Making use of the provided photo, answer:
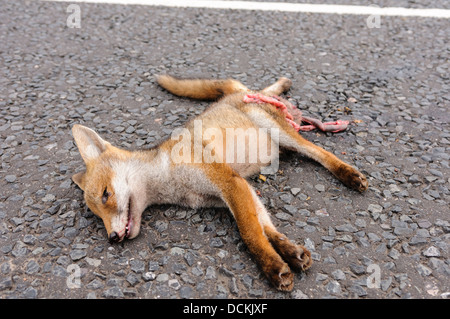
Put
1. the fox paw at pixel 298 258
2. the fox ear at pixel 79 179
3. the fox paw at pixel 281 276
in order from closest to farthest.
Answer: the fox paw at pixel 281 276
the fox paw at pixel 298 258
the fox ear at pixel 79 179

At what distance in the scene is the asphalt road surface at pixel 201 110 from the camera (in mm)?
3113

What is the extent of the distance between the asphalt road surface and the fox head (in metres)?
0.19

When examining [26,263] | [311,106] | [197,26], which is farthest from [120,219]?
[197,26]

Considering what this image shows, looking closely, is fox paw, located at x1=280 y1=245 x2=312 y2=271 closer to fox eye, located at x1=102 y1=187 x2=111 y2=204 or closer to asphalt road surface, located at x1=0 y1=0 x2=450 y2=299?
asphalt road surface, located at x1=0 y1=0 x2=450 y2=299

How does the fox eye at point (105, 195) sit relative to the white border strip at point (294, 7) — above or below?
below

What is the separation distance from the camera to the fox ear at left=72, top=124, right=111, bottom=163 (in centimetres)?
388

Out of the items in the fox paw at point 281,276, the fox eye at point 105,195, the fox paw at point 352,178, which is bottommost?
the fox paw at point 281,276

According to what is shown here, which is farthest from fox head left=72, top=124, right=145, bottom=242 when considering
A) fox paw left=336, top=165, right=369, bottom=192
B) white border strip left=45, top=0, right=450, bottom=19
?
white border strip left=45, top=0, right=450, bottom=19

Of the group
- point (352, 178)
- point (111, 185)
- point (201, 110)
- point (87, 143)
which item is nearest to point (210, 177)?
point (111, 185)

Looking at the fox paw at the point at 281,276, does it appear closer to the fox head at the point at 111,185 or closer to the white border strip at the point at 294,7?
the fox head at the point at 111,185

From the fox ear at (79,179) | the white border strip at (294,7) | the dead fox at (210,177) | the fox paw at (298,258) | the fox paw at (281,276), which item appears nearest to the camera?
the fox paw at (281,276)

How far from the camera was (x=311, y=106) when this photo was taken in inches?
213

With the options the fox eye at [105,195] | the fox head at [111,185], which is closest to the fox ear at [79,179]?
the fox head at [111,185]
